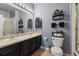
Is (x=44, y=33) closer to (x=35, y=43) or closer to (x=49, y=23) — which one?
(x=49, y=23)

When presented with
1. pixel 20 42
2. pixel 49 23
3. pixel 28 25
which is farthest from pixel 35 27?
pixel 20 42

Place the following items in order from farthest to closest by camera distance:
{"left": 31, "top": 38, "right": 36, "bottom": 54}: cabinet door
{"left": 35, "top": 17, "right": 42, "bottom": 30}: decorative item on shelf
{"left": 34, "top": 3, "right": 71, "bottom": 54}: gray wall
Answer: {"left": 31, "top": 38, "right": 36, "bottom": 54}: cabinet door → {"left": 35, "top": 17, "right": 42, "bottom": 30}: decorative item on shelf → {"left": 34, "top": 3, "right": 71, "bottom": 54}: gray wall

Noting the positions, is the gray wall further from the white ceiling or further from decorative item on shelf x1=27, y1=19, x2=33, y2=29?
the white ceiling

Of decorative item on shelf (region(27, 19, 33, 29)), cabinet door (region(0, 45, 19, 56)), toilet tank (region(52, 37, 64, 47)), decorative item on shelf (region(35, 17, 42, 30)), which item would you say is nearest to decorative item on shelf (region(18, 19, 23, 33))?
decorative item on shelf (region(27, 19, 33, 29))

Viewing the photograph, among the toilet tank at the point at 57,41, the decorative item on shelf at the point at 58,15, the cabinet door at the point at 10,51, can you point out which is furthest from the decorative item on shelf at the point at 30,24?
the cabinet door at the point at 10,51

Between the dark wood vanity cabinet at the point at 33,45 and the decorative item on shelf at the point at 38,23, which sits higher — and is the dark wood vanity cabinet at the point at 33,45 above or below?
below

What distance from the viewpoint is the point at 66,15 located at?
138 inches

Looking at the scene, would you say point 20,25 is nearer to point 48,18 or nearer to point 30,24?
point 30,24

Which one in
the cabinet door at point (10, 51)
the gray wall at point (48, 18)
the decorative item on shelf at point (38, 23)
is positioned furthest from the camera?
the decorative item on shelf at point (38, 23)

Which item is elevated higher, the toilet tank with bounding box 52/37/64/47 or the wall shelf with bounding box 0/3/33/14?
the wall shelf with bounding box 0/3/33/14

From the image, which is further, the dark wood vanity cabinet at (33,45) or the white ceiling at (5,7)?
the dark wood vanity cabinet at (33,45)

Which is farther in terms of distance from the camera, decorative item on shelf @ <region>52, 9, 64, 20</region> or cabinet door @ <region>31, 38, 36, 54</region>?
cabinet door @ <region>31, 38, 36, 54</region>

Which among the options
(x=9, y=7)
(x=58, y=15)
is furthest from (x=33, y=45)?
(x=9, y=7)

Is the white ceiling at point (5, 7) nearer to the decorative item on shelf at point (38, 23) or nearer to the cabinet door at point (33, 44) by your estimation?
the decorative item on shelf at point (38, 23)
